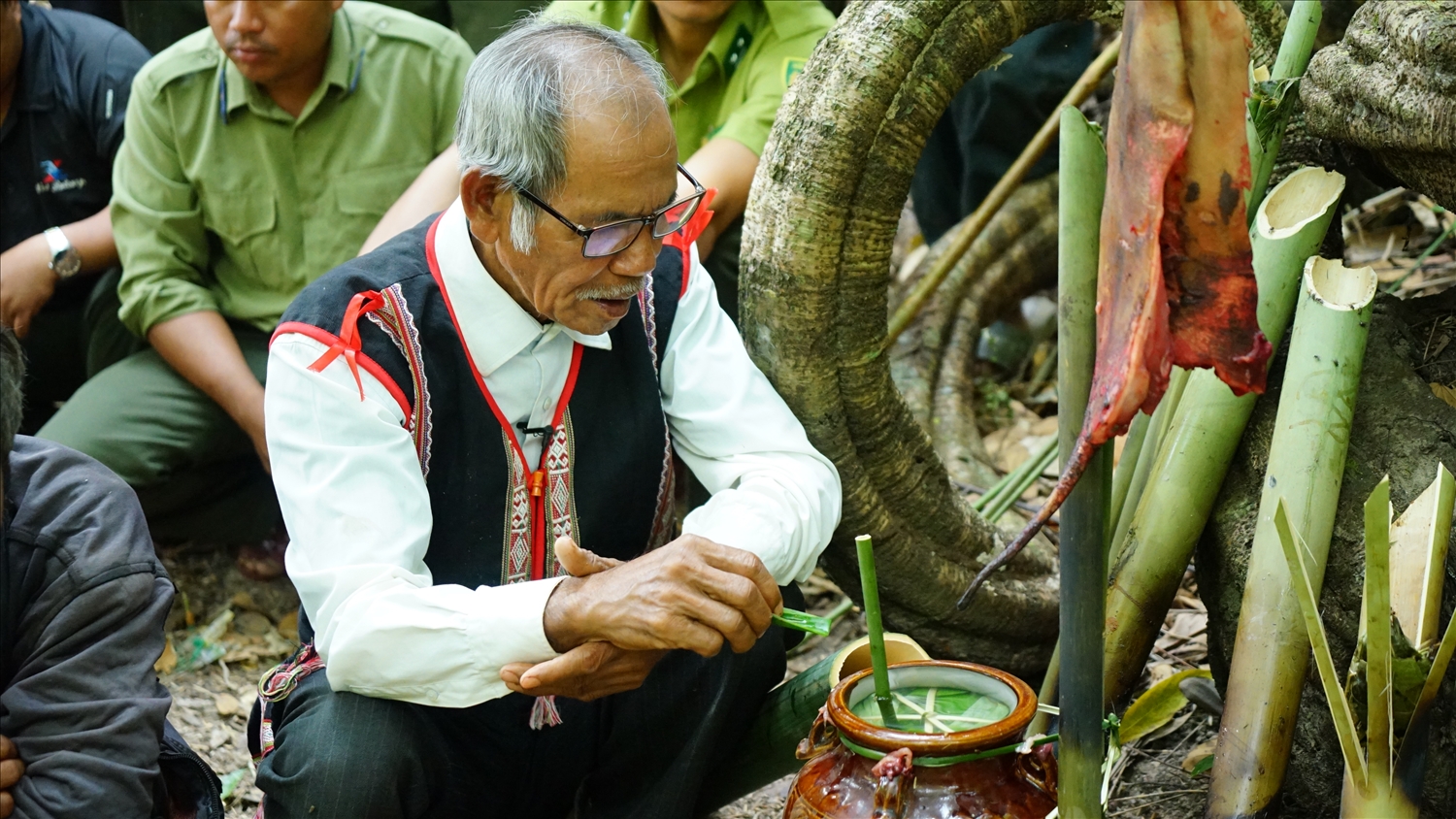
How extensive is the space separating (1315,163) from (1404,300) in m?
0.31

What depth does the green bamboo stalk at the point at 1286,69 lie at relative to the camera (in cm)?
230

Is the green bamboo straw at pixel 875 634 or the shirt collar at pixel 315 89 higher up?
the shirt collar at pixel 315 89

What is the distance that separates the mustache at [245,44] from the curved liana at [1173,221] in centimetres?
256

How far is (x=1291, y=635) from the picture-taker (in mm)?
2074

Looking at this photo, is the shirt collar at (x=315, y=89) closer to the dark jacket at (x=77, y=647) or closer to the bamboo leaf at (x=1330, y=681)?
the dark jacket at (x=77, y=647)

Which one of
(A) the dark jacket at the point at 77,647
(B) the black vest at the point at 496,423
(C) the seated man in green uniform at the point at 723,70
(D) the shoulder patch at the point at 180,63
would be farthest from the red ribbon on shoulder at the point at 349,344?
(D) the shoulder patch at the point at 180,63

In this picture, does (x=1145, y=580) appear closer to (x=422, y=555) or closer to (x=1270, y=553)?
(x=1270, y=553)

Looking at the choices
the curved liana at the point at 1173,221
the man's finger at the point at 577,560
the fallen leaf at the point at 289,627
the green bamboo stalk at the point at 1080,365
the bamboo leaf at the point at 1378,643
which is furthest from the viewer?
the fallen leaf at the point at 289,627

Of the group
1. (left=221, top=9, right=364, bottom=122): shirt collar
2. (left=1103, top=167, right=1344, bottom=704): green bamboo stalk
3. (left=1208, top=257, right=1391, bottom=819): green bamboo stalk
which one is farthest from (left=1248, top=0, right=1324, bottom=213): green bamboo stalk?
(left=221, top=9, right=364, bottom=122): shirt collar

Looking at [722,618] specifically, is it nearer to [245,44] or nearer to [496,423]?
[496,423]

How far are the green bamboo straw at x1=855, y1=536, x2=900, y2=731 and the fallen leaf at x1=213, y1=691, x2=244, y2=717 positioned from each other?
2.10 meters

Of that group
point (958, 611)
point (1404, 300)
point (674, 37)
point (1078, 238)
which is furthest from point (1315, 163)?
point (674, 37)

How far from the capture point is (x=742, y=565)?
6.73 ft

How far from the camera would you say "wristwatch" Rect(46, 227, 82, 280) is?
381 centimetres
